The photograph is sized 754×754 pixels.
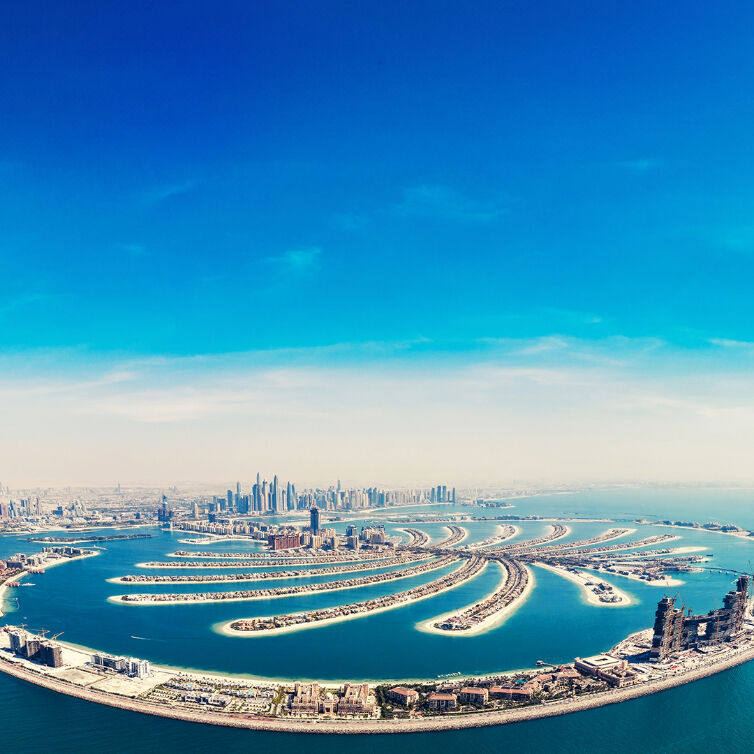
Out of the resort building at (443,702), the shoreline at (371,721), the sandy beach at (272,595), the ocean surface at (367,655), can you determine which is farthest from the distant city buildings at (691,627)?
the sandy beach at (272,595)

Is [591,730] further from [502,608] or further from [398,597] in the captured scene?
[398,597]

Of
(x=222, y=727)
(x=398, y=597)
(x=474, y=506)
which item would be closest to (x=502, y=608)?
(x=398, y=597)

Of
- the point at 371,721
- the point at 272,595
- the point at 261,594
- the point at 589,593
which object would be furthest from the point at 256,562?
the point at 371,721

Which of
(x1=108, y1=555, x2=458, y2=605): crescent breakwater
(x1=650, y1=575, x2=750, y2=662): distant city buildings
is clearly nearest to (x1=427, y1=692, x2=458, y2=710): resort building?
(x1=650, y1=575, x2=750, y2=662): distant city buildings

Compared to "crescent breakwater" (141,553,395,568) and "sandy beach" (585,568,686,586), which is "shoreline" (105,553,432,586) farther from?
"sandy beach" (585,568,686,586)

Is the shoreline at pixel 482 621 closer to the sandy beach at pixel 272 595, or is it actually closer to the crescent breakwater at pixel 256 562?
the sandy beach at pixel 272 595

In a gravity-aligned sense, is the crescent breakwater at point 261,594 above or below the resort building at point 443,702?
below
